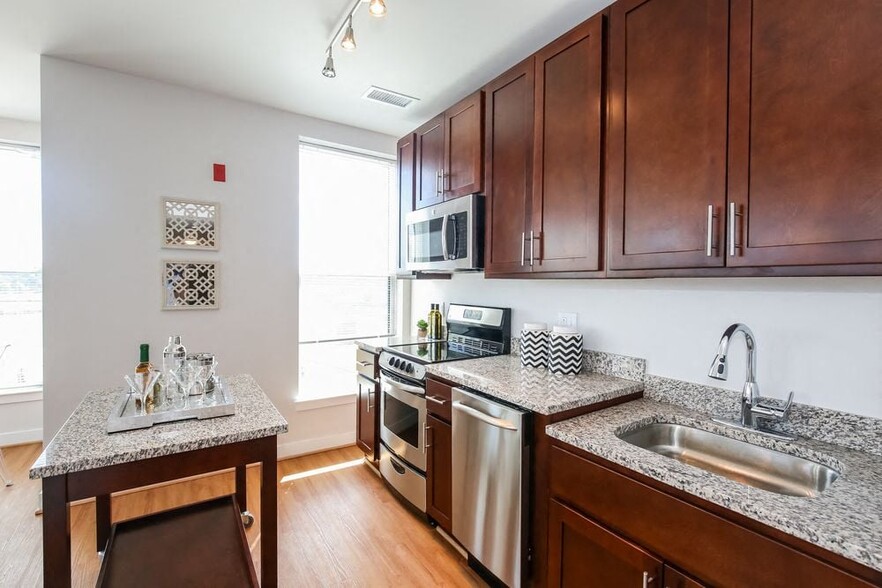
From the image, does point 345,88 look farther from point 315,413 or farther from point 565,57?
point 315,413

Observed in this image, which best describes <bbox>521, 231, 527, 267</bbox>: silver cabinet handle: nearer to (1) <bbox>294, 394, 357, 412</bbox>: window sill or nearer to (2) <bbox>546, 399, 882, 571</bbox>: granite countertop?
(2) <bbox>546, 399, 882, 571</bbox>: granite countertop

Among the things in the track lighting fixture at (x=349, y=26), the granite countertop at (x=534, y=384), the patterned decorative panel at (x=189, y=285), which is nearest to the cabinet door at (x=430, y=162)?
the track lighting fixture at (x=349, y=26)

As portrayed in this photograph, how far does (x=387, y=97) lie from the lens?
2885mm

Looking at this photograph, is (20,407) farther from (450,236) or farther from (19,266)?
(450,236)

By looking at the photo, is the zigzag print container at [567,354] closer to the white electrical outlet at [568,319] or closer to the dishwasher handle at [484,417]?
the white electrical outlet at [568,319]

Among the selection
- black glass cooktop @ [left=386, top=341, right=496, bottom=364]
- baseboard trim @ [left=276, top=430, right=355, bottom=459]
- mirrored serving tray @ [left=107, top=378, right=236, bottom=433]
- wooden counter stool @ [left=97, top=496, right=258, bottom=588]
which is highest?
black glass cooktop @ [left=386, top=341, right=496, bottom=364]

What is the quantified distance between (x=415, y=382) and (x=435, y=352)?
33 centimetres

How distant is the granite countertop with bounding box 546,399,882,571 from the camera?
88 centimetres

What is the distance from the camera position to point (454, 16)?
1.99 meters

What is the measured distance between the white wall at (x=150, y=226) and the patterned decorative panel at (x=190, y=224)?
57mm

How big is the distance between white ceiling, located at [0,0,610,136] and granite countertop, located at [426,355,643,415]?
1.77 m

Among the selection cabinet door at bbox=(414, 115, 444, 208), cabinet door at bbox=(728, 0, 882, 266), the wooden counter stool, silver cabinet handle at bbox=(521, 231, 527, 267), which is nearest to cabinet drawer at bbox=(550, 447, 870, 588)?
cabinet door at bbox=(728, 0, 882, 266)

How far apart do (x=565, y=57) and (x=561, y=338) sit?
1341 millimetres

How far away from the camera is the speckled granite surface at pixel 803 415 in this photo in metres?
1.29
